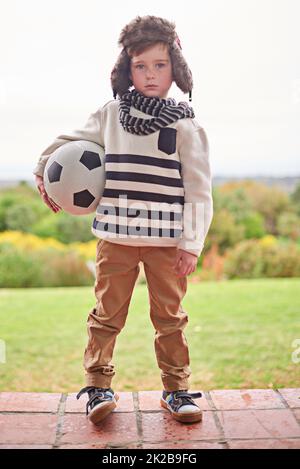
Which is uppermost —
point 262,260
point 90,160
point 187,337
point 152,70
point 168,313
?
point 152,70

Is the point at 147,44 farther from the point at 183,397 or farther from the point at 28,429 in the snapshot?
the point at 28,429

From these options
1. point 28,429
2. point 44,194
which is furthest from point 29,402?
point 44,194

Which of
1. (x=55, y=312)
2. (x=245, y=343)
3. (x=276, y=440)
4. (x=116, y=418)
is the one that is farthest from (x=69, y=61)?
(x=276, y=440)

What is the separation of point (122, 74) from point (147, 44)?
126mm

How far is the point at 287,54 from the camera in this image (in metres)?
3.79

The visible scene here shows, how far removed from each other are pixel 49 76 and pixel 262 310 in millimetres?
2069

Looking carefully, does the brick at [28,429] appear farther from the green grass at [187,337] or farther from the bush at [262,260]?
the bush at [262,260]

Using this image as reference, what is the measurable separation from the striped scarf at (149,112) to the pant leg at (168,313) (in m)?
0.38

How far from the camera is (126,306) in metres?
1.94

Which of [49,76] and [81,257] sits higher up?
[49,76]

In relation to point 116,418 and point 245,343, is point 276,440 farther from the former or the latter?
point 245,343

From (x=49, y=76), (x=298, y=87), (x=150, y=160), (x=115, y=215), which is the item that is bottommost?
(x=115, y=215)

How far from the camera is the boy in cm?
182

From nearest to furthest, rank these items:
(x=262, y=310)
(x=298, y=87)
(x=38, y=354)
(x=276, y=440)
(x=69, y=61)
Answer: (x=276, y=440) → (x=298, y=87) → (x=38, y=354) → (x=69, y=61) → (x=262, y=310)
